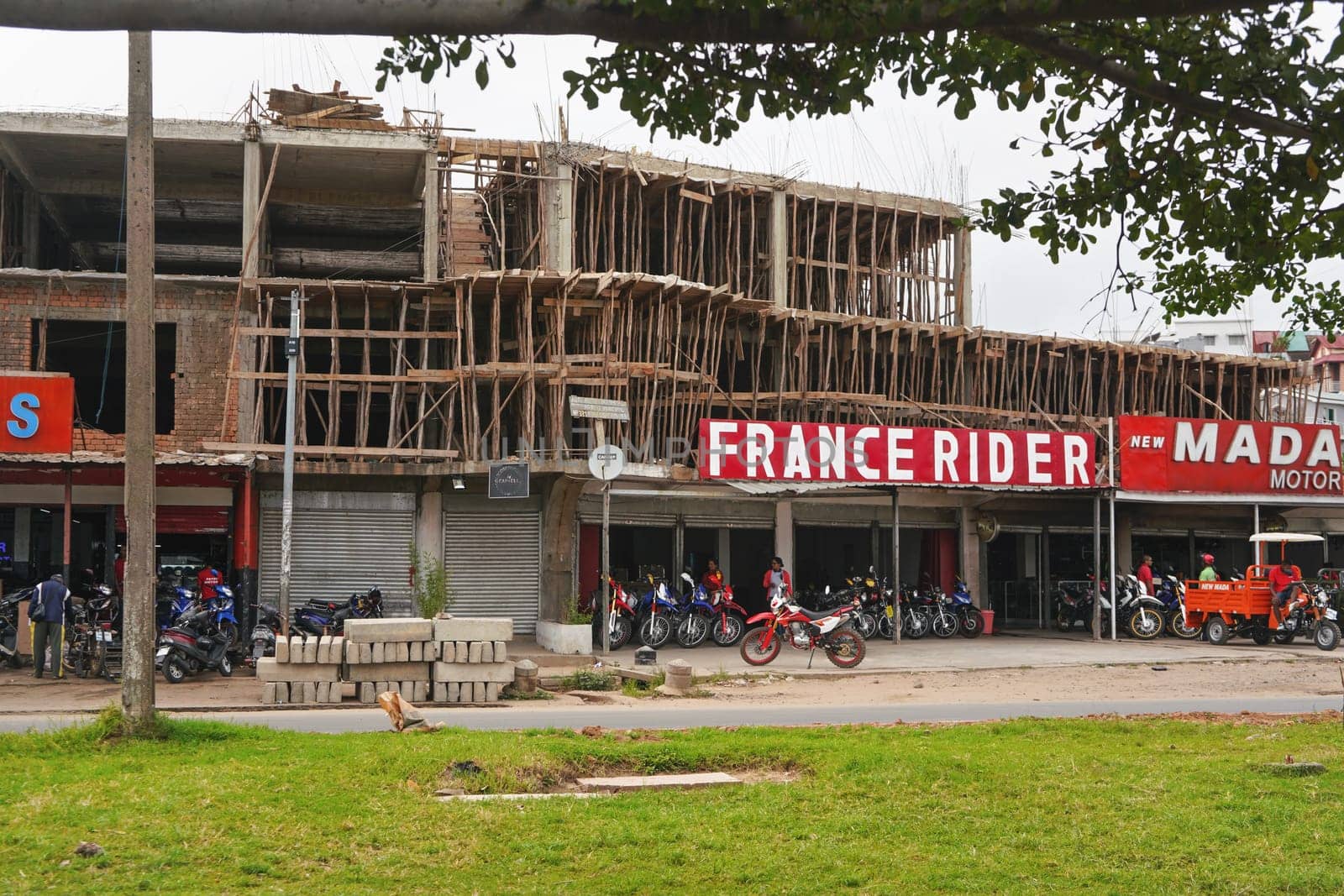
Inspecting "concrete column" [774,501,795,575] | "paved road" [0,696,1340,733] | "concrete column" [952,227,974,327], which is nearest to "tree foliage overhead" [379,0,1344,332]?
"paved road" [0,696,1340,733]

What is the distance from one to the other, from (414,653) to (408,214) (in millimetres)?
17418

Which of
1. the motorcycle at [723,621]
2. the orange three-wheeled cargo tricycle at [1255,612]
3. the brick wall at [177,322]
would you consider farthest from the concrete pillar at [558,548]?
the orange three-wheeled cargo tricycle at [1255,612]

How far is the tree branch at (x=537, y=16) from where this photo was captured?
5.48 metres

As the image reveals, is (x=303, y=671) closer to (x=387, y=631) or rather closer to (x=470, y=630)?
(x=387, y=631)

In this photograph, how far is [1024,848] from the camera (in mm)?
7953

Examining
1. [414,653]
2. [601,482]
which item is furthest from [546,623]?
[414,653]

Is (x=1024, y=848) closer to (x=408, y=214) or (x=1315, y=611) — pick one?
(x=1315, y=611)

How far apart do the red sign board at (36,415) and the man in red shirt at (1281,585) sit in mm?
22029

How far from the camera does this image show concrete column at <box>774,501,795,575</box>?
29234 millimetres

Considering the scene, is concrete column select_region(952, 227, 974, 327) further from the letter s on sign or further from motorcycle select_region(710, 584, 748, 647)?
the letter s on sign

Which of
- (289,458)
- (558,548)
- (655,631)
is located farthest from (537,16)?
(558,548)

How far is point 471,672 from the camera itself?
A: 16.6 metres

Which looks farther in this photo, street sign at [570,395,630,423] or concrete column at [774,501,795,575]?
concrete column at [774,501,795,575]

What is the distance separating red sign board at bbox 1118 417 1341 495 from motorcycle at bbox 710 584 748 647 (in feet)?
28.5
